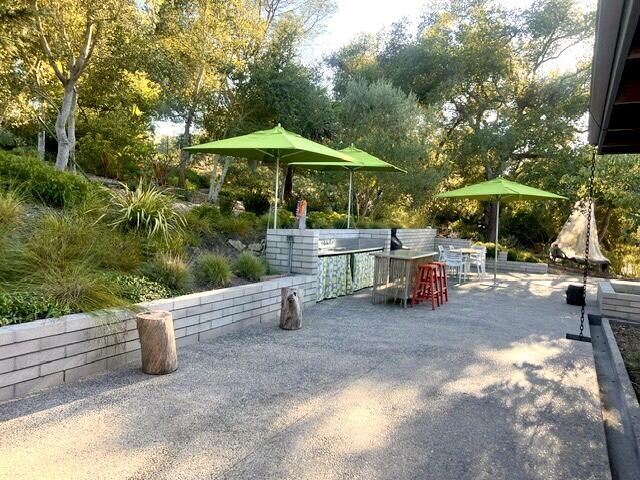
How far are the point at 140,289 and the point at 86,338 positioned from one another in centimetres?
86

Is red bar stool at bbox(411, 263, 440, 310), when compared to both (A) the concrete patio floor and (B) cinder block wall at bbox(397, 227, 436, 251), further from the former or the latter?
(B) cinder block wall at bbox(397, 227, 436, 251)

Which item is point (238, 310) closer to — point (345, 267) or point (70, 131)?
point (345, 267)

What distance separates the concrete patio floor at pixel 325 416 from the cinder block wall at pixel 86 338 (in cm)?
14

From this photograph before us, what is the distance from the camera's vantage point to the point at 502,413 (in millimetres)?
3160

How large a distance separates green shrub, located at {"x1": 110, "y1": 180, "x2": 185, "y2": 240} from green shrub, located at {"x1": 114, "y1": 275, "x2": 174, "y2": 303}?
895 millimetres

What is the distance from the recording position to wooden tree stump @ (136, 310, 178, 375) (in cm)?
357

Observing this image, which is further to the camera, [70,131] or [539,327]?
[70,131]

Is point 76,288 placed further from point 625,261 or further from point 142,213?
point 625,261

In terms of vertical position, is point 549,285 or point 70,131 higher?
point 70,131

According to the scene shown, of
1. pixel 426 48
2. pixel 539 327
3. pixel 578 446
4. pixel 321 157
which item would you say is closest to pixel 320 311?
pixel 321 157

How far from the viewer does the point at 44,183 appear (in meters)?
5.83

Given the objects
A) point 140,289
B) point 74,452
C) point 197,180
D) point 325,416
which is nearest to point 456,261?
point 140,289

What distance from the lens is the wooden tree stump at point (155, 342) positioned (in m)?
3.57

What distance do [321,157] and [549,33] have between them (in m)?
13.3
